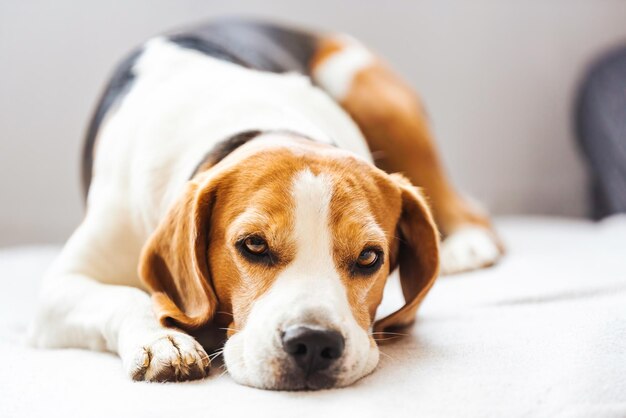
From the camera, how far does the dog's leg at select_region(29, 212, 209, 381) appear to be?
1.65 metres

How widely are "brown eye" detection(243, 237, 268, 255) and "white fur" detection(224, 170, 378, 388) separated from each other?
0.24 feet

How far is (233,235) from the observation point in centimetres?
176

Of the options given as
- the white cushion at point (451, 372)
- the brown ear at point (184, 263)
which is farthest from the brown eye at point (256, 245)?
the white cushion at point (451, 372)

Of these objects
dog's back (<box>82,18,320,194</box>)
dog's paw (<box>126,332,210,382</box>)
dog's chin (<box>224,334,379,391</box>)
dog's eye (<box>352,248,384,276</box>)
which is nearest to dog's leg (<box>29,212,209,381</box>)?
dog's paw (<box>126,332,210,382</box>)

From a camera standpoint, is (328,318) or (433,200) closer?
(328,318)

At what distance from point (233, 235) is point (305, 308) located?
0.28 metres

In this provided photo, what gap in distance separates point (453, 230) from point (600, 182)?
3.92ft

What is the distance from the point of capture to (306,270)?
168 centimetres

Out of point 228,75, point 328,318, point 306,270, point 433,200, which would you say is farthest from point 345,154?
point 433,200

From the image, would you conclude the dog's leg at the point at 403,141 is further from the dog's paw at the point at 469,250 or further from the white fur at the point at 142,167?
the white fur at the point at 142,167

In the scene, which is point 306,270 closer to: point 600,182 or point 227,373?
point 227,373

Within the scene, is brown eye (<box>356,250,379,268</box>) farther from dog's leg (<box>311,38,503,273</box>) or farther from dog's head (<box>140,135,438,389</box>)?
dog's leg (<box>311,38,503,273</box>)

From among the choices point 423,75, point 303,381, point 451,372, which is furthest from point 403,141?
point 303,381

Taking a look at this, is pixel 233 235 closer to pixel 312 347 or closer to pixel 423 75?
pixel 312 347
